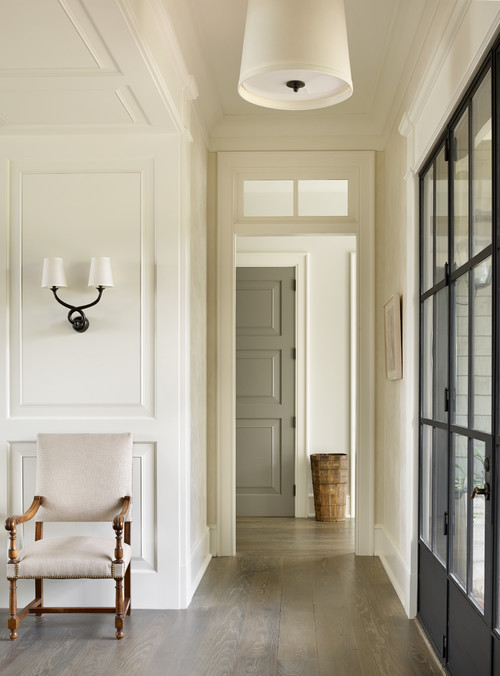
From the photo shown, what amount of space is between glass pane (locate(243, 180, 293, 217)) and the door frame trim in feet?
0.26

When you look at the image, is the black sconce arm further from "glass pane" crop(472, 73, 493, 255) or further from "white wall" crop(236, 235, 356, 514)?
"white wall" crop(236, 235, 356, 514)

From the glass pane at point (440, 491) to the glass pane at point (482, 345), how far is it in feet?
1.89

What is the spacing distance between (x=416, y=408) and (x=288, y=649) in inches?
52.9

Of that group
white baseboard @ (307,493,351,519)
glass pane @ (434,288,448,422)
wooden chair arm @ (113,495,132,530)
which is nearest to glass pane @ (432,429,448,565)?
glass pane @ (434,288,448,422)

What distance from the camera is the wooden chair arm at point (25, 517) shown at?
3596mm

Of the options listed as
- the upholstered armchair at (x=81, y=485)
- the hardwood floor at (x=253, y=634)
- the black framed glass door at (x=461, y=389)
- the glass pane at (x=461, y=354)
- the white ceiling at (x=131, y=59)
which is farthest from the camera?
the upholstered armchair at (x=81, y=485)

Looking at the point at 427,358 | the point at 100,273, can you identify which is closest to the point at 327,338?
the point at 427,358

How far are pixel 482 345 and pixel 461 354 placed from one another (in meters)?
0.37

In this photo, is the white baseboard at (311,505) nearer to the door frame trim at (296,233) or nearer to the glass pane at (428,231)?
the door frame trim at (296,233)

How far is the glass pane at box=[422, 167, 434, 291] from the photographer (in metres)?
3.68

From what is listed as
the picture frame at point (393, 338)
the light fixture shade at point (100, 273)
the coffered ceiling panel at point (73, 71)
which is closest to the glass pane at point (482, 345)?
the picture frame at point (393, 338)

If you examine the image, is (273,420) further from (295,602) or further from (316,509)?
(295,602)

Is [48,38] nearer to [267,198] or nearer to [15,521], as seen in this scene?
[15,521]

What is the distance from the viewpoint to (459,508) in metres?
3.01
